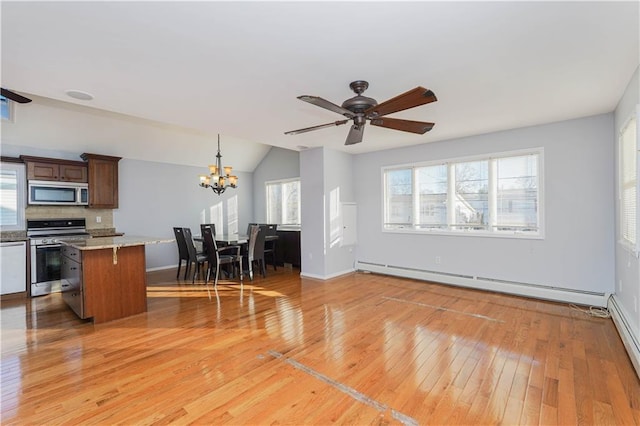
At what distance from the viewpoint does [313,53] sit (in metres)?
2.29

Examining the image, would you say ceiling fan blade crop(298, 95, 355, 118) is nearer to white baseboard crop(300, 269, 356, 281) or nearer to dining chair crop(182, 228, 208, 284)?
white baseboard crop(300, 269, 356, 281)

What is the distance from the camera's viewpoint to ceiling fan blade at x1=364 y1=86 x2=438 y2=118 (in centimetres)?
216

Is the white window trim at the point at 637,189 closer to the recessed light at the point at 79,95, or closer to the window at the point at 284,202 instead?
the recessed light at the point at 79,95

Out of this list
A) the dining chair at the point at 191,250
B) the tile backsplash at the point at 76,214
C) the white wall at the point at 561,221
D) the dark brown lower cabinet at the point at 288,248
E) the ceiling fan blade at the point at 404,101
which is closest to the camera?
the ceiling fan blade at the point at 404,101

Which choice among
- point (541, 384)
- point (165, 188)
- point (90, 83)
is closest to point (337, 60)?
point (90, 83)

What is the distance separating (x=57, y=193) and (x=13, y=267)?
52.4 inches

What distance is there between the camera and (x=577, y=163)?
3998mm

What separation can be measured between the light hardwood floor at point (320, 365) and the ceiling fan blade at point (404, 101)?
2.16 meters

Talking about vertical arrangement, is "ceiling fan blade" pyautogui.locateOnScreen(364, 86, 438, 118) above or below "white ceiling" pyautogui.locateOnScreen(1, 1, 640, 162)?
below

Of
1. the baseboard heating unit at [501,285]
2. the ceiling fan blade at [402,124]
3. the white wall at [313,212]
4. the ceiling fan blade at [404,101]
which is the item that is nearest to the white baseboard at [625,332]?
the baseboard heating unit at [501,285]

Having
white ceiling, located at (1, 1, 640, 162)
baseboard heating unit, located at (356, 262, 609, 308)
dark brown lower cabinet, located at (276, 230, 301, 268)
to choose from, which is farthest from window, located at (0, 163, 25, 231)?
baseboard heating unit, located at (356, 262, 609, 308)

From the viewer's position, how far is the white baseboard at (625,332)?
2.43 m

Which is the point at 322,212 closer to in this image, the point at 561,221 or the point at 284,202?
the point at 284,202

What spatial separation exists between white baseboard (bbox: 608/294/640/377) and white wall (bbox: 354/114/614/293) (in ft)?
1.42
